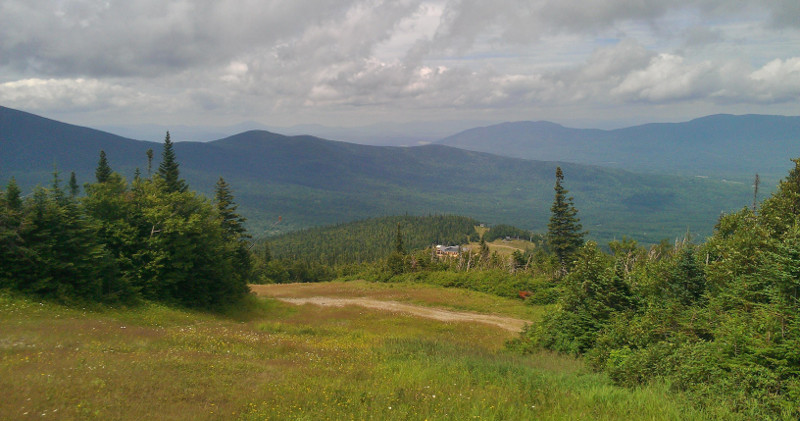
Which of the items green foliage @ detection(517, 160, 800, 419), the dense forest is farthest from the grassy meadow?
the dense forest

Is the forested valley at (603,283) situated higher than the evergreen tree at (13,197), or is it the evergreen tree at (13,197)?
the evergreen tree at (13,197)

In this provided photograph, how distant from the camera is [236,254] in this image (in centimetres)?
3788

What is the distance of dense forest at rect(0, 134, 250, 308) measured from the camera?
20156mm

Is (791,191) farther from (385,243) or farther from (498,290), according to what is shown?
(385,243)

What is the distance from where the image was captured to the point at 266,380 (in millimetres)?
10398

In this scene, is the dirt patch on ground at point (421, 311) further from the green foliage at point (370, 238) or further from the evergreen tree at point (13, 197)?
the green foliage at point (370, 238)

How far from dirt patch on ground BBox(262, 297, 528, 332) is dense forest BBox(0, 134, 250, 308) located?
7.59 meters

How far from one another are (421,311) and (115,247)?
22.8 m

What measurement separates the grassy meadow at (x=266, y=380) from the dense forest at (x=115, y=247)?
8.70ft

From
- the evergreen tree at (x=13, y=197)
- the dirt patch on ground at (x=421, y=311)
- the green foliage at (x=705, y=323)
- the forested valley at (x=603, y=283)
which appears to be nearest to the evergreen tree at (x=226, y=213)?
the forested valley at (x=603, y=283)

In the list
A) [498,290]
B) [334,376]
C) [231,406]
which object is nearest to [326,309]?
[498,290]

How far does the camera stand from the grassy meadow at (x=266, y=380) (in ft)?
26.9

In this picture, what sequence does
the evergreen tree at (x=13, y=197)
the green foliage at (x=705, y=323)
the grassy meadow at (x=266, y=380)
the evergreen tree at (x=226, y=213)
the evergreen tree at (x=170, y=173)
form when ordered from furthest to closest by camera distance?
the evergreen tree at (x=170, y=173) → the evergreen tree at (x=226, y=213) → the evergreen tree at (x=13, y=197) → the green foliage at (x=705, y=323) → the grassy meadow at (x=266, y=380)

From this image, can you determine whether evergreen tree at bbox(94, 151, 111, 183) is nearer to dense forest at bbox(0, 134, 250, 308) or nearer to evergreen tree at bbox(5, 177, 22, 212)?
dense forest at bbox(0, 134, 250, 308)
